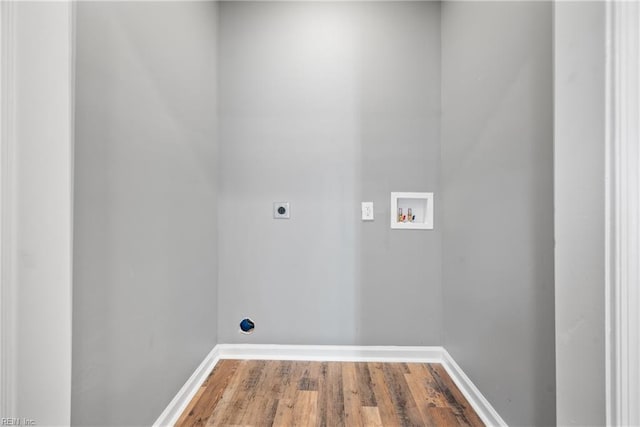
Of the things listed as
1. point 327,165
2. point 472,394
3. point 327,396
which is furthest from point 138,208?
point 472,394

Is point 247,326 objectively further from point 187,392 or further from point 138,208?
point 138,208

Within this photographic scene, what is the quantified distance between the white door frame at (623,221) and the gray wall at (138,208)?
1.31 m

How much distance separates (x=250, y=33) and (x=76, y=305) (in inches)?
74.2

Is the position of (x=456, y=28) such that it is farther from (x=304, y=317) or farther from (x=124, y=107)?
(x=304, y=317)

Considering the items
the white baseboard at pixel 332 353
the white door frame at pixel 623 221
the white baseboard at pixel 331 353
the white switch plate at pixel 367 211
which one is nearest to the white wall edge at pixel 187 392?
the white baseboard at pixel 331 353

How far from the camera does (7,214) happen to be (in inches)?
24.5

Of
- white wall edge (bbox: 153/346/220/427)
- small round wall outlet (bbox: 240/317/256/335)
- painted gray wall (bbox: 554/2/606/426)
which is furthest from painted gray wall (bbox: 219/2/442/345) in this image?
painted gray wall (bbox: 554/2/606/426)

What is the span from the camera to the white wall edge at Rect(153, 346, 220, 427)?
134 centimetres

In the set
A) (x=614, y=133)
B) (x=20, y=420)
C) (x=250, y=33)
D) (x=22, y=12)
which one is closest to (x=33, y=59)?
(x=22, y=12)

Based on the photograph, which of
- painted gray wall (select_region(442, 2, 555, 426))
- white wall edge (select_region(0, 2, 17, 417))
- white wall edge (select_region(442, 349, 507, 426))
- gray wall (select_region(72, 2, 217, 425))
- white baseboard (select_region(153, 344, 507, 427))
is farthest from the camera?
white baseboard (select_region(153, 344, 507, 427))

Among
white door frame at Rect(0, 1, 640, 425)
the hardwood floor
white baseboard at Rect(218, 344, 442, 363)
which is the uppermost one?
white door frame at Rect(0, 1, 640, 425)

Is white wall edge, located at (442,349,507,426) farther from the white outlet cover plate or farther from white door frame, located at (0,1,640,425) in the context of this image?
Answer: the white outlet cover plate

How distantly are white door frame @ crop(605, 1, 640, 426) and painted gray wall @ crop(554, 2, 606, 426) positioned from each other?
16 millimetres

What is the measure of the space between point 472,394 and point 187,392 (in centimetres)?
145
